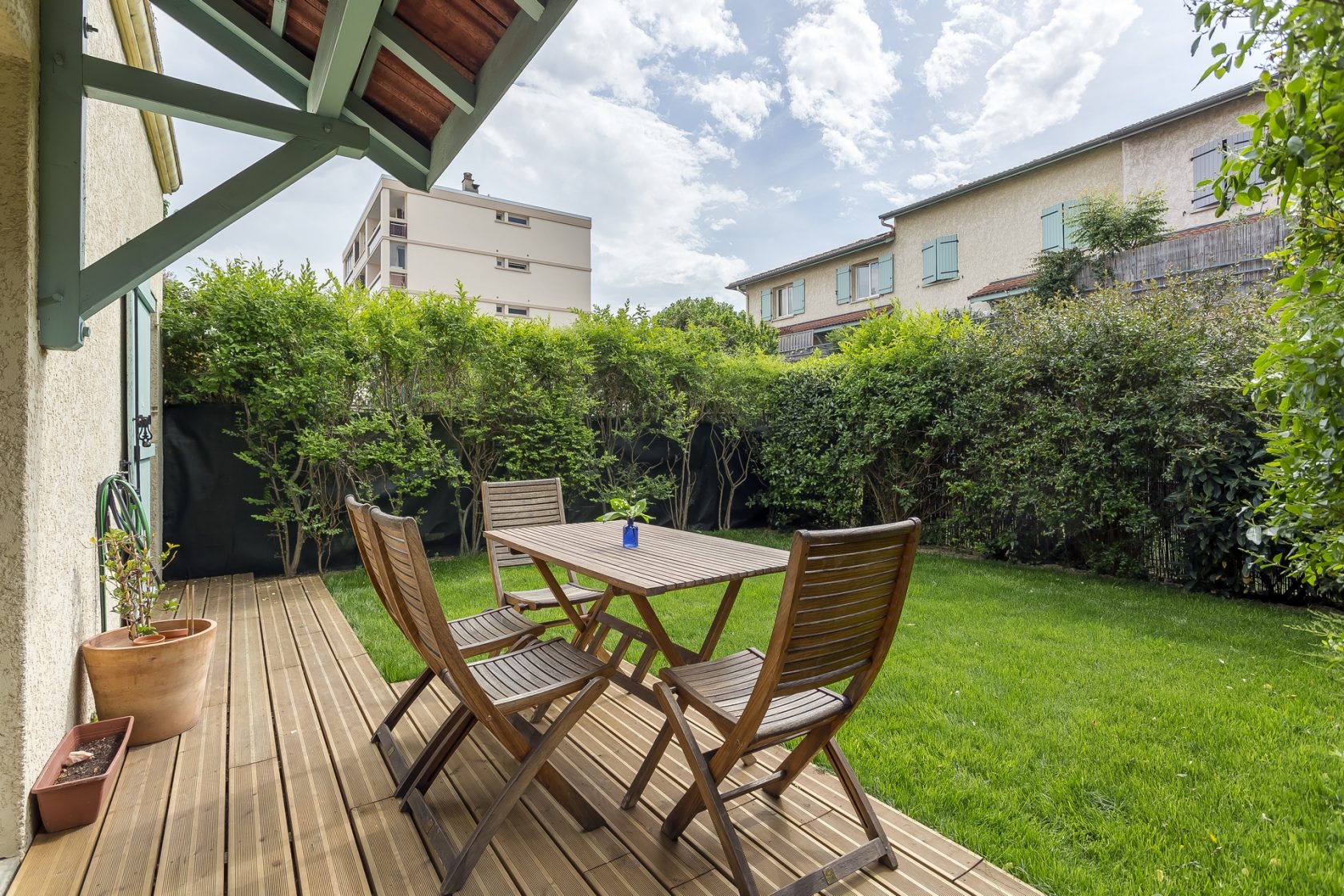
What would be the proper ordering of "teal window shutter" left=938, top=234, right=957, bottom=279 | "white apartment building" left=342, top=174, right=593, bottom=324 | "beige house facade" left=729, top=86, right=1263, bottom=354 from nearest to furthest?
"beige house facade" left=729, top=86, right=1263, bottom=354, "teal window shutter" left=938, top=234, right=957, bottom=279, "white apartment building" left=342, top=174, right=593, bottom=324

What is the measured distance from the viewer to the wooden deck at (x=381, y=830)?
5.75 feet

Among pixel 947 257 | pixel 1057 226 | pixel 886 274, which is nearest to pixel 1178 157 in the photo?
pixel 1057 226

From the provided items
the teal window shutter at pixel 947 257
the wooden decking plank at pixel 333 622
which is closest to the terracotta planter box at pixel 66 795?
the wooden decking plank at pixel 333 622

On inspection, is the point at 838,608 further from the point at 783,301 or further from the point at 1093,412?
the point at 783,301

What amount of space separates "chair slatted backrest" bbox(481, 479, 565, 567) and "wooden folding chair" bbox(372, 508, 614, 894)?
4.84 ft

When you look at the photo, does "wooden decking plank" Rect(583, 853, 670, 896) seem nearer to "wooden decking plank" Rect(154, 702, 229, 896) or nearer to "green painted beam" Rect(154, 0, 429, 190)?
"wooden decking plank" Rect(154, 702, 229, 896)

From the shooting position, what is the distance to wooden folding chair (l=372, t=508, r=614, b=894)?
178 cm

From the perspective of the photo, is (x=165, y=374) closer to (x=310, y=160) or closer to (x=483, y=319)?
(x=483, y=319)

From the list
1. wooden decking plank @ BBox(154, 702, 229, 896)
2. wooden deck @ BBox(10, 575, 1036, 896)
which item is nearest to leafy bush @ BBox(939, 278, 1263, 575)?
wooden deck @ BBox(10, 575, 1036, 896)

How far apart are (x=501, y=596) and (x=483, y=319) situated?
3.70 metres

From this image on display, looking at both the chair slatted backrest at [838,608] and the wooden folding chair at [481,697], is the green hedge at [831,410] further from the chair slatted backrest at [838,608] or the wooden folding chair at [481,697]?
the wooden folding chair at [481,697]

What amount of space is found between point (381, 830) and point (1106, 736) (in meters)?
2.84

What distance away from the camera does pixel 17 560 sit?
1.85 meters

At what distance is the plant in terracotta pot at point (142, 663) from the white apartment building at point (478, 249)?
78.1ft
